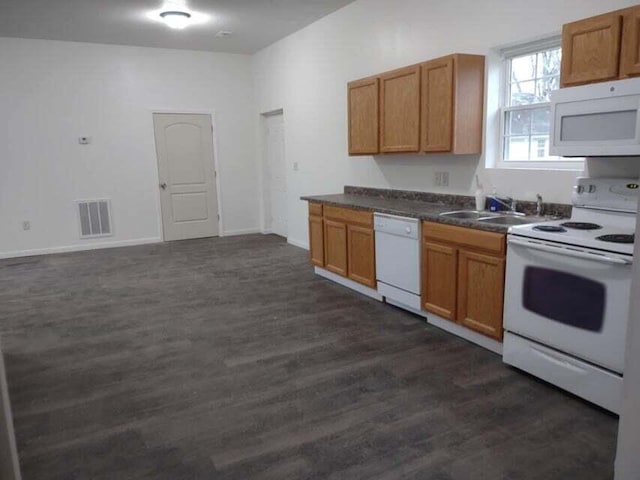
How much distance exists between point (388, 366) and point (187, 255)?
4.13 metres

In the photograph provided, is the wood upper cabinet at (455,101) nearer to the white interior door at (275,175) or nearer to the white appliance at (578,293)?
the white appliance at (578,293)

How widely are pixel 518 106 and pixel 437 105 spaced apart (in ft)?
1.94

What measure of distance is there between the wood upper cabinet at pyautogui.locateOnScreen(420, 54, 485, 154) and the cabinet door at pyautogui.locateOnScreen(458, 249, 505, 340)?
99 centimetres

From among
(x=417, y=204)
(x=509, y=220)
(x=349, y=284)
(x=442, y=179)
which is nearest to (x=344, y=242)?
(x=349, y=284)

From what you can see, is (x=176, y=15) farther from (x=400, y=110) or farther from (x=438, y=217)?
(x=438, y=217)

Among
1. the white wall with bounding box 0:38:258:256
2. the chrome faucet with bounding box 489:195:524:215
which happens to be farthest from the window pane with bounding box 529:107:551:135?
the white wall with bounding box 0:38:258:256

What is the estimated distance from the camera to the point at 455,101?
3.63 metres

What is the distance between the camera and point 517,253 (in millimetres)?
2812

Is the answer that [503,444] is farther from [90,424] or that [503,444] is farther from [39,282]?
[39,282]

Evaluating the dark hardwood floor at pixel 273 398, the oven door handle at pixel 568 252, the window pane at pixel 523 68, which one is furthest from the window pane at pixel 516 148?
the dark hardwood floor at pixel 273 398

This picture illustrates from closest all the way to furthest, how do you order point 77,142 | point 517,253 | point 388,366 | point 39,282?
point 517,253 → point 388,366 → point 39,282 → point 77,142

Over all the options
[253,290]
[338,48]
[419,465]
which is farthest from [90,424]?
[338,48]

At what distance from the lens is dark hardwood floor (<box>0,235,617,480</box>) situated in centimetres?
213

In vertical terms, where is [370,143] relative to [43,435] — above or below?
above
